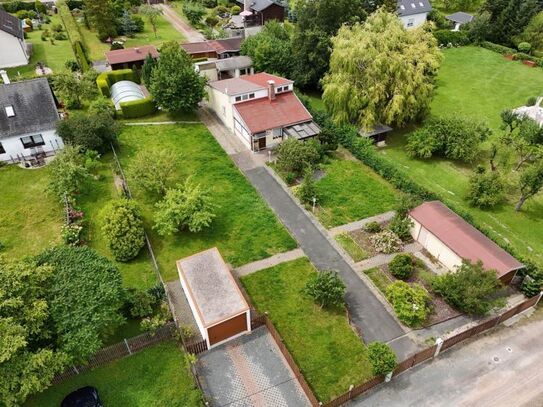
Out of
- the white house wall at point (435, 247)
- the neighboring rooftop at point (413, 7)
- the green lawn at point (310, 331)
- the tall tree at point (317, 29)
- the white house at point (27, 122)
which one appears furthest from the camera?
the neighboring rooftop at point (413, 7)

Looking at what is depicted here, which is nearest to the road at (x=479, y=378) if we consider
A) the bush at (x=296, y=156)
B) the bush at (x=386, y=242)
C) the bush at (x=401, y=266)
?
the bush at (x=401, y=266)

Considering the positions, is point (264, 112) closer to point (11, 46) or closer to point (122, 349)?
point (122, 349)

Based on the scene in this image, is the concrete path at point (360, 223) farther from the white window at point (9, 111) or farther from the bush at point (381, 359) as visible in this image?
the white window at point (9, 111)

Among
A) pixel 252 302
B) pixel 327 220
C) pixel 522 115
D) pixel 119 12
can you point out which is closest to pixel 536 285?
pixel 327 220

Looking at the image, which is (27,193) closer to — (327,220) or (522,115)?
(327,220)

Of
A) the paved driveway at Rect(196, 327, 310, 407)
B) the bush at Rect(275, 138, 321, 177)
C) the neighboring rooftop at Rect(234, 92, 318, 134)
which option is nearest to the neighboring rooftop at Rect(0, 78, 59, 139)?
the neighboring rooftop at Rect(234, 92, 318, 134)

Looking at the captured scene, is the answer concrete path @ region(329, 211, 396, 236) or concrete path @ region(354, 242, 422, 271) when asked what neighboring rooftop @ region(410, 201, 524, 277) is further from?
concrete path @ region(329, 211, 396, 236)
